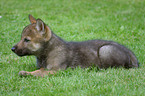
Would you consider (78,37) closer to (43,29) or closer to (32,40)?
(43,29)

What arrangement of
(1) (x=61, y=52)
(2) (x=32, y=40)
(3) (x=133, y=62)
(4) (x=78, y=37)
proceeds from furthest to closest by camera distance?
(4) (x=78, y=37) < (3) (x=133, y=62) < (1) (x=61, y=52) < (2) (x=32, y=40)

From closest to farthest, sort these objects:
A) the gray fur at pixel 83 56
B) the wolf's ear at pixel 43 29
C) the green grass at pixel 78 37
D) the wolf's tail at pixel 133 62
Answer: the green grass at pixel 78 37 < the wolf's ear at pixel 43 29 < the gray fur at pixel 83 56 < the wolf's tail at pixel 133 62

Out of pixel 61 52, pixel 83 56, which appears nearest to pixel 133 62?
pixel 83 56

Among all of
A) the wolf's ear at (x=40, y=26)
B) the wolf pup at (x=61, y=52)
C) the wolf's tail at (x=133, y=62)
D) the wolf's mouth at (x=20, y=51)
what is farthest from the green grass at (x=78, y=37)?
the wolf's ear at (x=40, y=26)

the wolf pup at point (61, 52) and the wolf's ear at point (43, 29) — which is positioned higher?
the wolf's ear at point (43, 29)

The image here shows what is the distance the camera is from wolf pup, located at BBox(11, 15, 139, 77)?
232 inches

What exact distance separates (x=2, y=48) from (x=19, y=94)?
13.0 feet

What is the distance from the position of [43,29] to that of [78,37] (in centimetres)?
368

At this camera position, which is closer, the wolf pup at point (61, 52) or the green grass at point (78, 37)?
the green grass at point (78, 37)

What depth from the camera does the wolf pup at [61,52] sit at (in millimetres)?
5898

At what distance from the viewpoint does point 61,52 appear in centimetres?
609

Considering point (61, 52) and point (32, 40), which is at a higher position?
point (32, 40)

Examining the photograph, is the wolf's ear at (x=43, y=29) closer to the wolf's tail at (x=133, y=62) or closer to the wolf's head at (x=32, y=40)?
the wolf's head at (x=32, y=40)

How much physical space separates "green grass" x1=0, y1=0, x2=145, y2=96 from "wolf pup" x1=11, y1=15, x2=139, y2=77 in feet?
1.04
